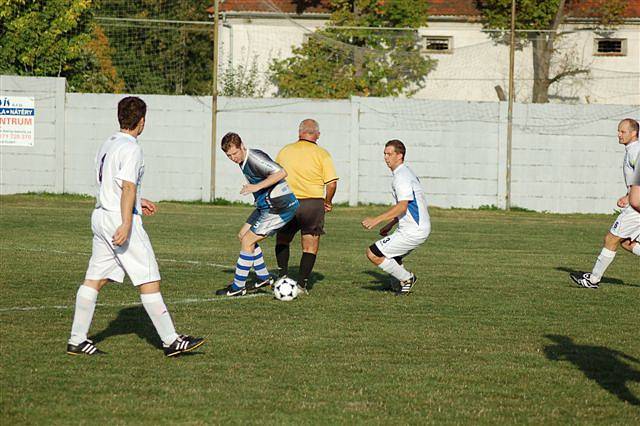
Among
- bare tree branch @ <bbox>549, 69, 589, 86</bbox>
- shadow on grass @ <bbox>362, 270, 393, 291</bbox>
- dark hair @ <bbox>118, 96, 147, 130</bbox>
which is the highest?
bare tree branch @ <bbox>549, 69, 589, 86</bbox>

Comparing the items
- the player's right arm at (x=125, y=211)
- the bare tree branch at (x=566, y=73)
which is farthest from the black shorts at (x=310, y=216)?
the bare tree branch at (x=566, y=73)

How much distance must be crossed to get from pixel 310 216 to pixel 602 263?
3.71m

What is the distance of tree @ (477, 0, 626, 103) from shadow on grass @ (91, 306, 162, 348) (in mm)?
21838

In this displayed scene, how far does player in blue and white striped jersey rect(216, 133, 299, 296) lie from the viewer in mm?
11414

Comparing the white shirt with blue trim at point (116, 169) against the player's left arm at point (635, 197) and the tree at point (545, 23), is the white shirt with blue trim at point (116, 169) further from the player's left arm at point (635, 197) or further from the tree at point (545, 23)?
the tree at point (545, 23)

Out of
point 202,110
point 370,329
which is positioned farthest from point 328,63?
point 370,329

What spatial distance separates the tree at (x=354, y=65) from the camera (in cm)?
3162

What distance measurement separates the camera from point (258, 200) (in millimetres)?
11867

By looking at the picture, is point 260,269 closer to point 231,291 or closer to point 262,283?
point 262,283

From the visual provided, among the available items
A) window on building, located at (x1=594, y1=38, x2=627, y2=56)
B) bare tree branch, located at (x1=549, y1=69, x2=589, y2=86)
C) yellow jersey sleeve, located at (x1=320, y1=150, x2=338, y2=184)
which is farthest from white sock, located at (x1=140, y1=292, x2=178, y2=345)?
window on building, located at (x1=594, y1=38, x2=627, y2=56)

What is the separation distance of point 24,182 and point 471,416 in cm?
2303

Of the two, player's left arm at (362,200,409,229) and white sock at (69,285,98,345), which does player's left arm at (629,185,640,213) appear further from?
player's left arm at (362,200,409,229)

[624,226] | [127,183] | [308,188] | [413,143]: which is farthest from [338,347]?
[413,143]

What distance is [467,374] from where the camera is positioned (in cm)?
805
